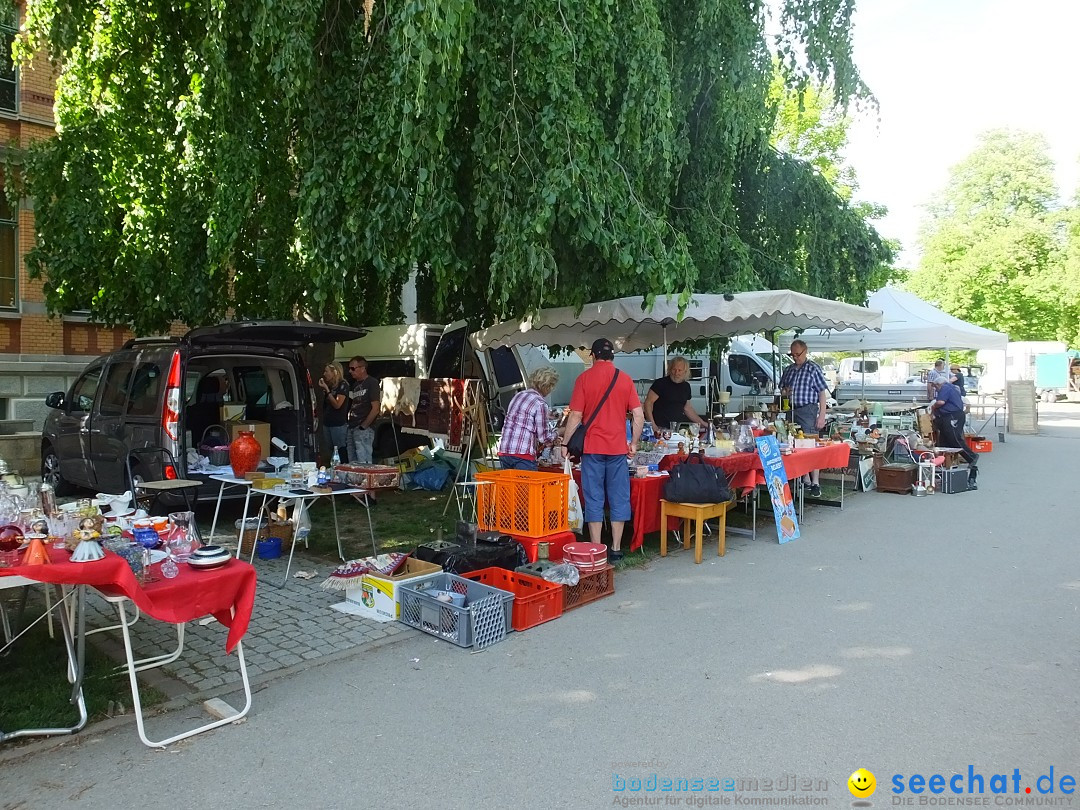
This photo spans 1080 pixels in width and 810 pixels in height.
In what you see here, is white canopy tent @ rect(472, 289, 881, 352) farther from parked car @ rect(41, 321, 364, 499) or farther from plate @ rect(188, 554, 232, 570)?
plate @ rect(188, 554, 232, 570)

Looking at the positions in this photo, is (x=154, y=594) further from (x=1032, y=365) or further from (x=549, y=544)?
(x=1032, y=365)

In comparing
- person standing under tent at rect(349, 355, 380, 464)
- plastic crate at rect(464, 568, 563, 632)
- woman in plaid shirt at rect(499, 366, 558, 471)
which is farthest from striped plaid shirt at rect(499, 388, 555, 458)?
person standing under tent at rect(349, 355, 380, 464)

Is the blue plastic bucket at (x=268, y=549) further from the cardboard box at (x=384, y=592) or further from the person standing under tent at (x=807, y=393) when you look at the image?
the person standing under tent at (x=807, y=393)

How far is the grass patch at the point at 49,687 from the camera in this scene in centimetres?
370

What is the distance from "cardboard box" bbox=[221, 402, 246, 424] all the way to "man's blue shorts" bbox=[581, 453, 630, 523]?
3908mm

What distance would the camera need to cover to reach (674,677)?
4289 millimetres

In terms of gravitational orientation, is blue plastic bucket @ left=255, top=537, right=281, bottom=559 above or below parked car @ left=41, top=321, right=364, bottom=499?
below

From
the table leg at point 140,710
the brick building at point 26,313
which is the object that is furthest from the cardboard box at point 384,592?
the brick building at point 26,313

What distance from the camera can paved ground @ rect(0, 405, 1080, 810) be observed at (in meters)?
3.16

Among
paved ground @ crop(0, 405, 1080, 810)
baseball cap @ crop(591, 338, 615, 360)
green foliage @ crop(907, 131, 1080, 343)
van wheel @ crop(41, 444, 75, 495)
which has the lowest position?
paved ground @ crop(0, 405, 1080, 810)

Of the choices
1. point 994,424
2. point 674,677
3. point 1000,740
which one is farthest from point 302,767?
point 994,424

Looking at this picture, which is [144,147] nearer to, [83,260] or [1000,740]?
[83,260]

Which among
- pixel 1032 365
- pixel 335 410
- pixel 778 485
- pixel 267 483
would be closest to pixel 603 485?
pixel 778 485

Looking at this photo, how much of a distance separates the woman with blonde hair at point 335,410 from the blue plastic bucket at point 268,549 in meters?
2.93
